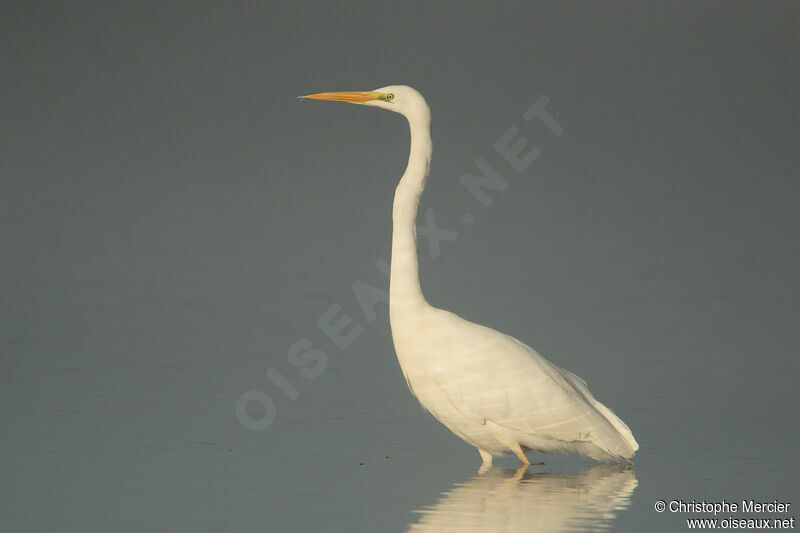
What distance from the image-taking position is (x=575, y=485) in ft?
19.7

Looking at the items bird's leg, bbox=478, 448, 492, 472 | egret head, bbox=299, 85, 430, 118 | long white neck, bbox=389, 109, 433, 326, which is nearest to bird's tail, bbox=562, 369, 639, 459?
bird's leg, bbox=478, 448, 492, 472

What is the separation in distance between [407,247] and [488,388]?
76 cm

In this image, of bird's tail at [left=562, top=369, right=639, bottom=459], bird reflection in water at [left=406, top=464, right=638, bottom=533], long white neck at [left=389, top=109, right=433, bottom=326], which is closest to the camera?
bird reflection in water at [left=406, top=464, right=638, bottom=533]

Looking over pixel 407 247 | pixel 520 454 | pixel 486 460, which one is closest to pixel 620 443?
pixel 520 454

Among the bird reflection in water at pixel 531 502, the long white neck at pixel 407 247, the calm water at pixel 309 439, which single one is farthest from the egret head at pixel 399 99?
the bird reflection in water at pixel 531 502

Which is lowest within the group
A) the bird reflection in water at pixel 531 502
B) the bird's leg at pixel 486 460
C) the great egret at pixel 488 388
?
the bird reflection in water at pixel 531 502

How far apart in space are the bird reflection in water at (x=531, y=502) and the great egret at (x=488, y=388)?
142mm

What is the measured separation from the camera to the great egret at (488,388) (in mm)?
6223

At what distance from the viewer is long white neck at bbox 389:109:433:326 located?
6.46 m

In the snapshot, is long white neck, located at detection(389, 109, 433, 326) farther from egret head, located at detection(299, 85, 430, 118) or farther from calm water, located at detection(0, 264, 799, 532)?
calm water, located at detection(0, 264, 799, 532)

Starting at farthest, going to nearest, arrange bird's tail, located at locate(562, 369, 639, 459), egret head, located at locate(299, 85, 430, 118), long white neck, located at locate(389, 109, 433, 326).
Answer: egret head, located at locate(299, 85, 430, 118), long white neck, located at locate(389, 109, 433, 326), bird's tail, located at locate(562, 369, 639, 459)

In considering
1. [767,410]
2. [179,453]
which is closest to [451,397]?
[179,453]

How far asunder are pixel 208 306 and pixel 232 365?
6.29 ft

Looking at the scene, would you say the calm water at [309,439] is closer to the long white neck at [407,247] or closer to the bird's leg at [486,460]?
the bird's leg at [486,460]
